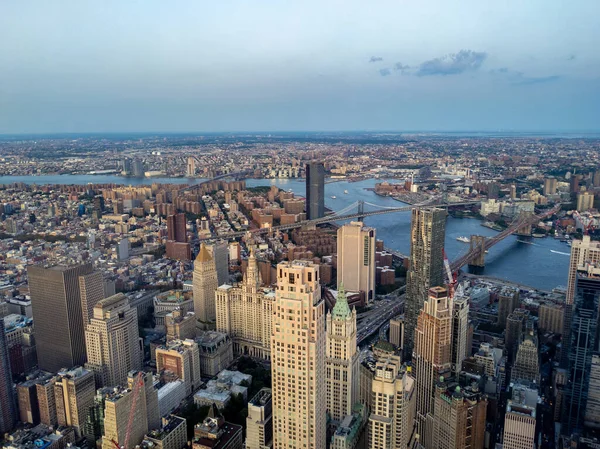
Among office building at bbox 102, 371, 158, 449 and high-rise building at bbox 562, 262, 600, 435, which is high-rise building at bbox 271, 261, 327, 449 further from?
high-rise building at bbox 562, 262, 600, 435

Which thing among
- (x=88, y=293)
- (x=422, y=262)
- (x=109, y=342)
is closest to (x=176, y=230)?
(x=88, y=293)

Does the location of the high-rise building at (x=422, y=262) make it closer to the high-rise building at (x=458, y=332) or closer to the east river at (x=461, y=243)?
the high-rise building at (x=458, y=332)

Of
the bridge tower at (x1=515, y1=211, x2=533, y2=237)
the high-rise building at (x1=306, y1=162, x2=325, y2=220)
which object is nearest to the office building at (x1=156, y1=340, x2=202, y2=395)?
the high-rise building at (x1=306, y1=162, x2=325, y2=220)

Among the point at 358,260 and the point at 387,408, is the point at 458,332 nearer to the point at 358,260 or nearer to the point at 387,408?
the point at 387,408

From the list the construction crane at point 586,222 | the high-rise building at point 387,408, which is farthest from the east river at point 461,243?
the high-rise building at point 387,408

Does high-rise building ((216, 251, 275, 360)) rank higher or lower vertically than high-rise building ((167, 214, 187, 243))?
lower
